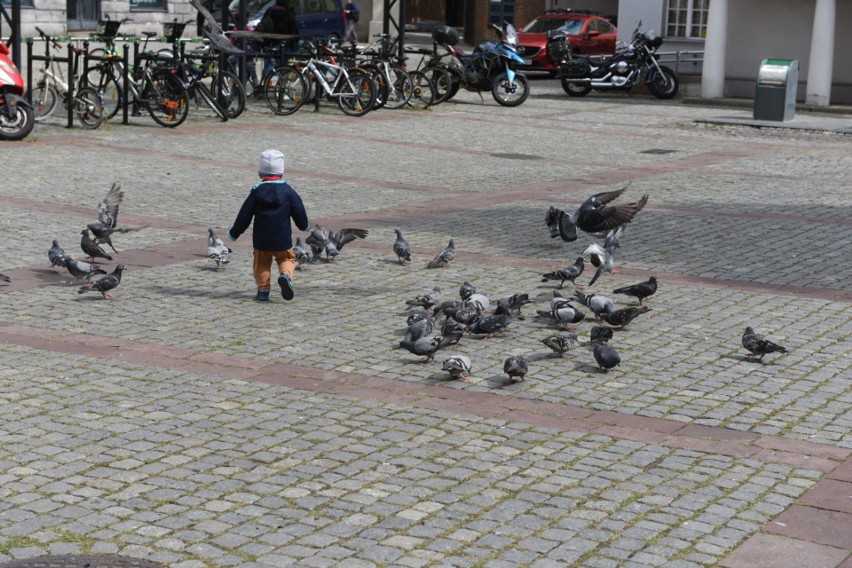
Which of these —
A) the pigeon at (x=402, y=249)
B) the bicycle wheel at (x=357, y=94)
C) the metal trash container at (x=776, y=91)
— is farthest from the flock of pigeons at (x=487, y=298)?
the metal trash container at (x=776, y=91)

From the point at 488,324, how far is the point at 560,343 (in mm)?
607

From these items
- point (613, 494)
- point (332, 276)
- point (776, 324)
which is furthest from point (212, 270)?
point (613, 494)

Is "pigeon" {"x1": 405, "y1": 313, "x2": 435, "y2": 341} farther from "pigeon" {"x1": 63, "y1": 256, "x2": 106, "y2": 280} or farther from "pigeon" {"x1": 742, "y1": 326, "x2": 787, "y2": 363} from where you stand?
"pigeon" {"x1": 63, "y1": 256, "x2": 106, "y2": 280}

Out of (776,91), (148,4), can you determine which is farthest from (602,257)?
(148,4)

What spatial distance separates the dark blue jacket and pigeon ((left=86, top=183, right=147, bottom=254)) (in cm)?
129

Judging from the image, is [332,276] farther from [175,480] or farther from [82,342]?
[175,480]

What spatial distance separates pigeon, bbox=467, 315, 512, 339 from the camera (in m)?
8.82

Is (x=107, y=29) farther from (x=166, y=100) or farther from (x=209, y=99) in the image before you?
(x=166, y=100)

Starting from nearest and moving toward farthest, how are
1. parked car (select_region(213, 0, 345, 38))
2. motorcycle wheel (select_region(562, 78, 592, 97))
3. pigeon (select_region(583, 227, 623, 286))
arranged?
pigeon (select_region(583, 227, 623, 286)) < motorcycle wheel (select_region(562, 78, 592, 97)) < parked car (select_region(213, 0, 345, 38))

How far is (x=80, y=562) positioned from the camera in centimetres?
479

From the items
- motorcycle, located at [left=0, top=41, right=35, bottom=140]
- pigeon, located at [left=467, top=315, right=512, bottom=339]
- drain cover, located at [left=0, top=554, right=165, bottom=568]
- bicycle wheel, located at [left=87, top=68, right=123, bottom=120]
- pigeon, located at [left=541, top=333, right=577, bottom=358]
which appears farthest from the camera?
bicycle wheel, located at [left=87, top=68, right=123, bottom=120]

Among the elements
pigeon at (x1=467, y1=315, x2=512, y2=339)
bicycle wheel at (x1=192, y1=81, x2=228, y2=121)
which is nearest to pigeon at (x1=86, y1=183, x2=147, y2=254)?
pigeon at (x1=467, y1=315, x2=512, y2=339)

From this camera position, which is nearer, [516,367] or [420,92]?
[516,367]

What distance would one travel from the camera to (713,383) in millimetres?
7965
